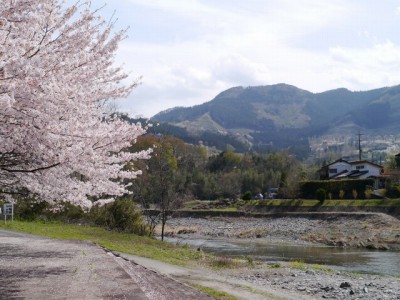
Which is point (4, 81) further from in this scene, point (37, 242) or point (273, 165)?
point (273, 165)

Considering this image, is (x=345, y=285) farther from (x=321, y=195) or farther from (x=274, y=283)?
(x=321, y=195)

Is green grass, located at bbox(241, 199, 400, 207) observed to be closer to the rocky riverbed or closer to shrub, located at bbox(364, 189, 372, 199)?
shrub, located at bbox(364, 189, 372, 199)

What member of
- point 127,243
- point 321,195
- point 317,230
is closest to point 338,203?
point 321,195

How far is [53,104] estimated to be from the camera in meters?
7.45

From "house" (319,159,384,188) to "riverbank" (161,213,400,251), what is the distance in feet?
68.8

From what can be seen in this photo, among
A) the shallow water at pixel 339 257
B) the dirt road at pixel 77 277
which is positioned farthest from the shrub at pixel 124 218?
the dirt road at pixel 77 277

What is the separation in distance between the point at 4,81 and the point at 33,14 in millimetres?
1560

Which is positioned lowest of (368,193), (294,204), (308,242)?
(308,242)

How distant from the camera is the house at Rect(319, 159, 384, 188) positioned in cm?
8412

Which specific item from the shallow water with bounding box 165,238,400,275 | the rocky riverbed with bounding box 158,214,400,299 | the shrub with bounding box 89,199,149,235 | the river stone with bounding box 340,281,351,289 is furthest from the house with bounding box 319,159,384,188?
the river stone with bounding box 340,281,351,289

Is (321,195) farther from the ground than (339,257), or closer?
farther from the ground

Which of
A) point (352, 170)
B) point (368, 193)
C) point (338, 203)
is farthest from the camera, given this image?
point (352, 170)

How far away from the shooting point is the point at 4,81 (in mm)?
6703

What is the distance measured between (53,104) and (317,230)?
48396 millimetres
